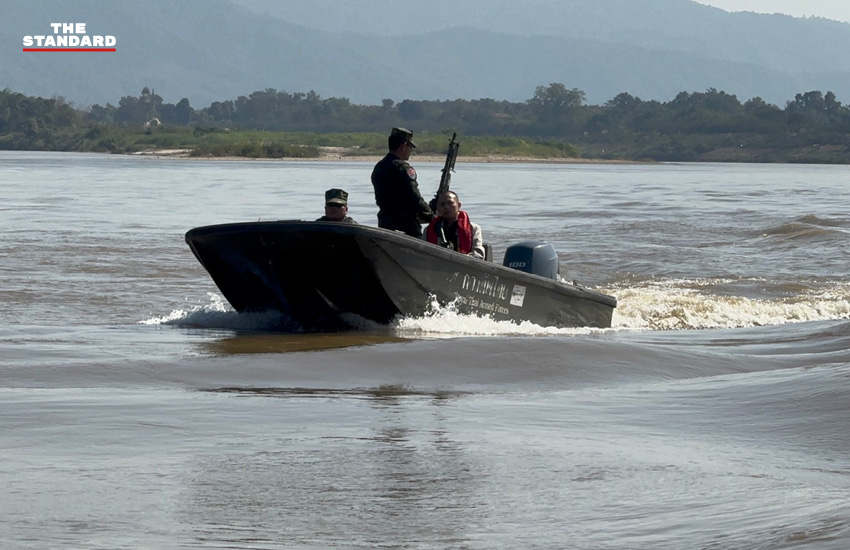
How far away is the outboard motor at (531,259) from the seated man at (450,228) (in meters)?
0.76

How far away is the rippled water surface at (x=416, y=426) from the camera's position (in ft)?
15.0

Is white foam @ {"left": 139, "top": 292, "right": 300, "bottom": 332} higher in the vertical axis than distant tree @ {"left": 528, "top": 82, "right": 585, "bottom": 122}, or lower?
lower

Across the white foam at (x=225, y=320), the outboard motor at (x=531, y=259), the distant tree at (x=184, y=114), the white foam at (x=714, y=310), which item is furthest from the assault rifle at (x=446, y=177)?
the distant tree at (x=184, y=114)

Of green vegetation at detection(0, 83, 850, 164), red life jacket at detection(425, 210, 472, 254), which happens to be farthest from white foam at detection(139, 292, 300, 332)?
green vegetation at detection(0, 83, 850, 164)

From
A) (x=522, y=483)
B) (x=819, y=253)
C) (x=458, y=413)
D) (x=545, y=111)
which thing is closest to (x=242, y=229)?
(x=458, y=413)

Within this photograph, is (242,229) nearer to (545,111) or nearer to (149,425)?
(149,425)

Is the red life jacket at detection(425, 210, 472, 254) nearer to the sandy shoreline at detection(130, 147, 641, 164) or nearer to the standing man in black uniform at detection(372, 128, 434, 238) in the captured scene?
the standing man in black uniform at detection(372, 128, 434, 238)

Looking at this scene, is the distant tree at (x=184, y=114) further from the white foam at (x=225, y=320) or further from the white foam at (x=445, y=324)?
the white foam at (x=445, y=324)

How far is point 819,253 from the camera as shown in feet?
72.6

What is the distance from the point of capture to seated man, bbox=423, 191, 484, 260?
422 inches

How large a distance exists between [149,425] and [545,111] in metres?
137

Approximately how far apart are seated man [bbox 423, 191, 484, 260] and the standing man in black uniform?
83mm

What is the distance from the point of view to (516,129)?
138 m

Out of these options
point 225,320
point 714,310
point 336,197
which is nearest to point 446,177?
point 336,197
